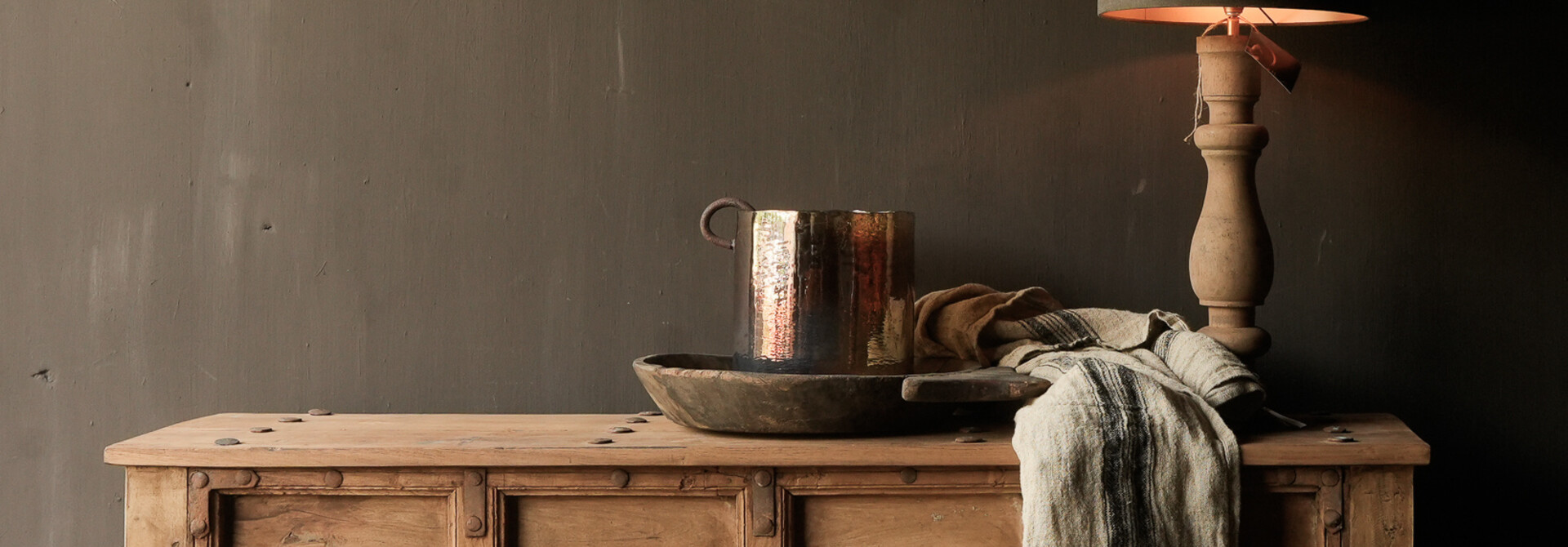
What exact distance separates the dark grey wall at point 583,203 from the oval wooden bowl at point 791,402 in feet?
1.07

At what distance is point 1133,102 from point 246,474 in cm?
113

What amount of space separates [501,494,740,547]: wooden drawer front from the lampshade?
68cm

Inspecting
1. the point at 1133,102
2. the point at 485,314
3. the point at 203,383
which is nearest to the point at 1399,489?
the point at 1133,102

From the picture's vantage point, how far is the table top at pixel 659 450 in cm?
Answer: 124

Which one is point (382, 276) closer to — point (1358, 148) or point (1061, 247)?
point (1061, 247)

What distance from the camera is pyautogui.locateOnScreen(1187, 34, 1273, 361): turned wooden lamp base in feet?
4.60

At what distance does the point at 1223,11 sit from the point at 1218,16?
0.5 inches

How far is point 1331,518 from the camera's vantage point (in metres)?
1.24

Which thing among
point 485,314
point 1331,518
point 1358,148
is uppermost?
point 1358,148

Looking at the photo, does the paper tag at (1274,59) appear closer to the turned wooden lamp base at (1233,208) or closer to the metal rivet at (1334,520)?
the turned wooden lamp base at (1233,208)

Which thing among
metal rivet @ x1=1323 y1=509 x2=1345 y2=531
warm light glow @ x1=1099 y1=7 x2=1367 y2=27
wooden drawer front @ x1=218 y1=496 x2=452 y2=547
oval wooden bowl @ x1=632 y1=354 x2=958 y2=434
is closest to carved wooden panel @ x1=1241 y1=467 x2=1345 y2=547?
metal rivet @ x1=1323 y1=509 x2=1345 y2=531

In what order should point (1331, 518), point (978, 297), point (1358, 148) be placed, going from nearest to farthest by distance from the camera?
point (1331, 518) < point (978, 297) < point (1358, 148)

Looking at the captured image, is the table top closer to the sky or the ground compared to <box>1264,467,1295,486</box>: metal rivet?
closer to the sky

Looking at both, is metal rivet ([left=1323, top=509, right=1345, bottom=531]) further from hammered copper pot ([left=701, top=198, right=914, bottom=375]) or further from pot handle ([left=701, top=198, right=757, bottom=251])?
pot handle ([left=701, top=198, right=757, bottom=251])
